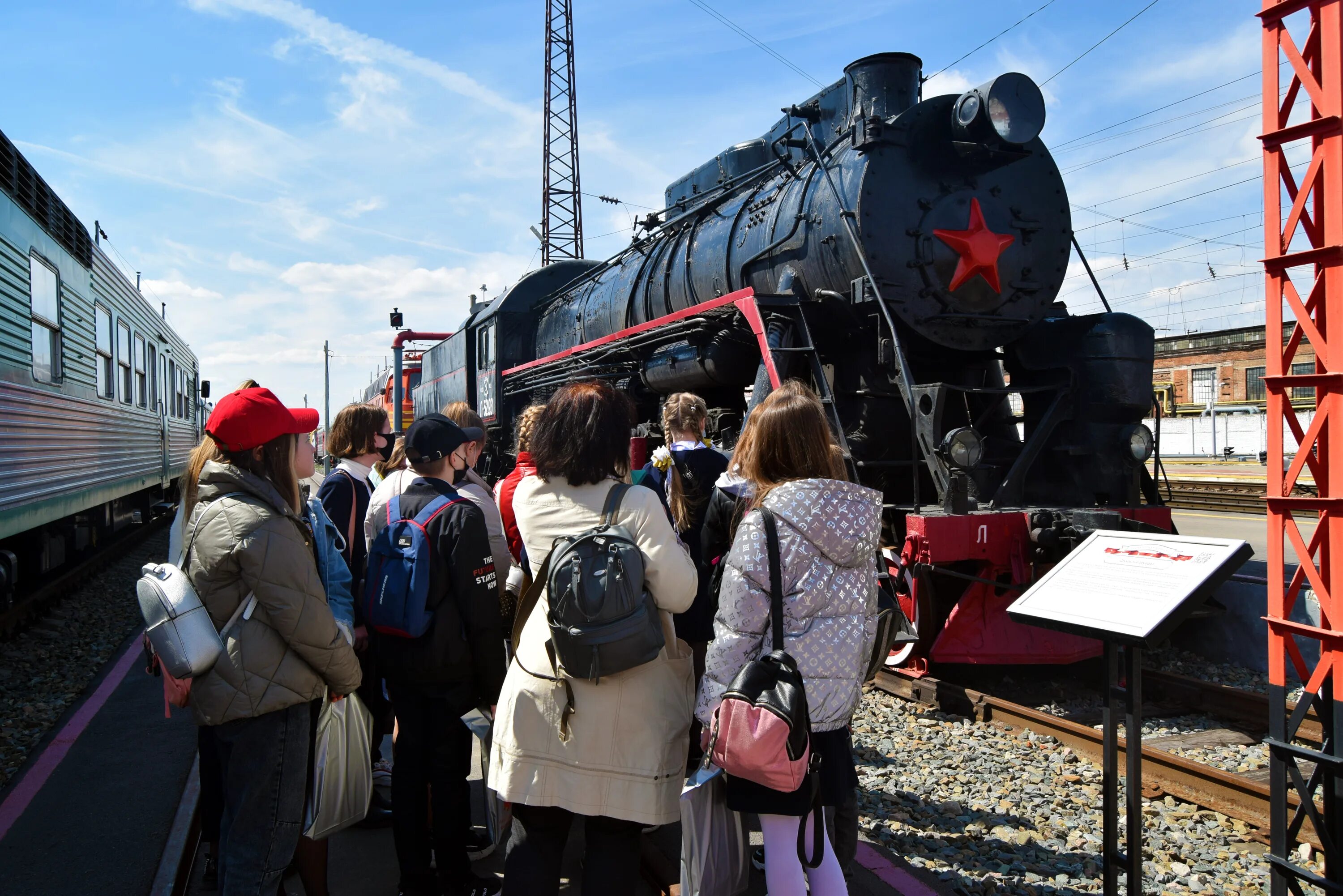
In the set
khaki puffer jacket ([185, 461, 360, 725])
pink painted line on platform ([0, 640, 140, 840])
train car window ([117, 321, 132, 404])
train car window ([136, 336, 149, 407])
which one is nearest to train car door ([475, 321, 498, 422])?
train car window ([136, 336, 149, 407])

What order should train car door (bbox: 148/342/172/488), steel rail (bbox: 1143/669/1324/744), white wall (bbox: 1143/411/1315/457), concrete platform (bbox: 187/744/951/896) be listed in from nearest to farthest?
concrete platform (bbox: 187/744/951/896)
steel rail (bbox: 1143/669/1324/744)
train car door (bbox: 148/342/172/488)
white wall (bbox: 1143/411/1315/457)

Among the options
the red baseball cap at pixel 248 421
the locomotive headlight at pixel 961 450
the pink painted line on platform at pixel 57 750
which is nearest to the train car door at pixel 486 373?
the pink painted line on platform at pixel 57 750

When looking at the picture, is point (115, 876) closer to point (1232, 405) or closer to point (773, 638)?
point (773, 638)

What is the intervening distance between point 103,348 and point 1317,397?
963 cm

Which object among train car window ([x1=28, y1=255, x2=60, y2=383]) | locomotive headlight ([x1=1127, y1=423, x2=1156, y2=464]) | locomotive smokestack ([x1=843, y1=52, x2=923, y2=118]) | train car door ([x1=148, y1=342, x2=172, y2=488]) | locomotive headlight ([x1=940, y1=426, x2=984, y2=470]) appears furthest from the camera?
train car door ([x1=148, y1=342, x2=172, y2=488])

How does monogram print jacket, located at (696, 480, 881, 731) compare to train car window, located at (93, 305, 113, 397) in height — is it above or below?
below

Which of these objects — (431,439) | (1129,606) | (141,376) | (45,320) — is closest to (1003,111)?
(1129,606)

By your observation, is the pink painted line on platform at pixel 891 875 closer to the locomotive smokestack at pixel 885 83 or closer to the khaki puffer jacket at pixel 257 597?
the khaki puffer jacket at pixel 257 597

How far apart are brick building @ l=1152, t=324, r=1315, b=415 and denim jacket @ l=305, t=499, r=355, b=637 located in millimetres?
36267

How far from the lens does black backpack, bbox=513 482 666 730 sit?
209cm

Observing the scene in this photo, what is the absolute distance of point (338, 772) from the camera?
2711 mm

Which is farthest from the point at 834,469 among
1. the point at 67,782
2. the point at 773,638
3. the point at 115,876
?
the point at 67,782

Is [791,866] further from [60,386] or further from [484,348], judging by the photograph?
[484,348]

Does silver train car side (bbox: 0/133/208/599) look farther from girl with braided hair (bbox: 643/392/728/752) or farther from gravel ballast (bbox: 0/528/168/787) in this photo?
girl with braided hair (bbox: 643/392/728/752)
